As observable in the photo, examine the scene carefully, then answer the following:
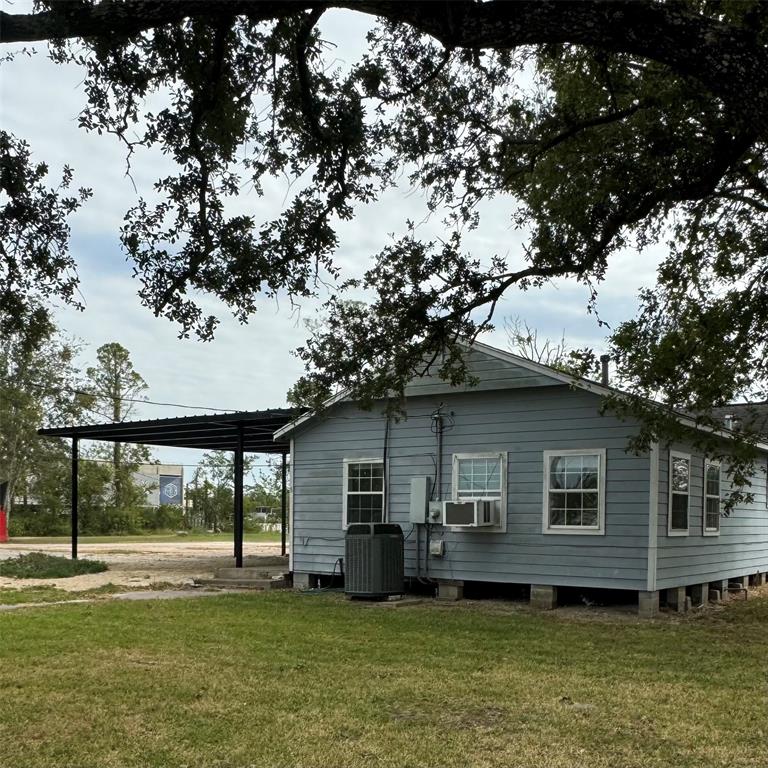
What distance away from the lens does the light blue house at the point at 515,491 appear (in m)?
11.5

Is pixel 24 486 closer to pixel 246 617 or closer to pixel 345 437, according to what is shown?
pixel 345 437

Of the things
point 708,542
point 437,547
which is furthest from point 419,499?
point 708,542

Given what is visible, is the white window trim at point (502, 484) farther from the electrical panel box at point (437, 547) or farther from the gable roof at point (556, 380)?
the gable roof at point (556, 380)

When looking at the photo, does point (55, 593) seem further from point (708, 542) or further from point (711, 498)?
point (711, 498)

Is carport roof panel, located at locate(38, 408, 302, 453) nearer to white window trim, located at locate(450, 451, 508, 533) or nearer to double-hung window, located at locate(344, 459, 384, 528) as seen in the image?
double-hung window, located at locate(344, 459, 384, 528)

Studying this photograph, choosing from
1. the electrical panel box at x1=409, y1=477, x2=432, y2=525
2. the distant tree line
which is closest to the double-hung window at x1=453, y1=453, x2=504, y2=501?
the electrical panel box at x1=409, y1=477, x2=432, y2=525

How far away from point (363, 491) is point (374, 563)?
5.40 feet

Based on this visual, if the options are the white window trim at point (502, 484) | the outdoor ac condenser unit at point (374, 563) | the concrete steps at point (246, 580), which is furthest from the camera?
the concrete steps at point (246, 580)

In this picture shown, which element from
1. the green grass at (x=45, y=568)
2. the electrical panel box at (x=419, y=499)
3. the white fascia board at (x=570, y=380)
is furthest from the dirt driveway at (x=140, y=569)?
the white fascia board at (x=570, y=380)

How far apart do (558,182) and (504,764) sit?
716cm

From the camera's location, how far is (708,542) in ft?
44.4

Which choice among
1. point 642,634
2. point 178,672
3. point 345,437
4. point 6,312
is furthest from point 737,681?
point 345,437

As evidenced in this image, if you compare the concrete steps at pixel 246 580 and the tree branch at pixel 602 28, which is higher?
the tree branch at pixel 602 28

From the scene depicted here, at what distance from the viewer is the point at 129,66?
6.09m
